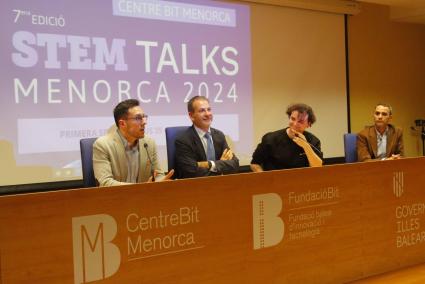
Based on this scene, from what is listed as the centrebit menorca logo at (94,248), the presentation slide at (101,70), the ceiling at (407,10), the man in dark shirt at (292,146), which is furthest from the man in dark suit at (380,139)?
the centrebit menorca logo at (94,248)

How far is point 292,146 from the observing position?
333 cm

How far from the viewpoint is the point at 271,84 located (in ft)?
17.9

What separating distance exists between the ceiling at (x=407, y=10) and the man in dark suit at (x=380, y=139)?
2.32 meters

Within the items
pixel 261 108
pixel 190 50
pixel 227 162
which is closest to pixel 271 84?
pixel 261 108

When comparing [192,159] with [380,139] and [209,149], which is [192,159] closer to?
[209,149]

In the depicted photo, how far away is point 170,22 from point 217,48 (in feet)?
1.83

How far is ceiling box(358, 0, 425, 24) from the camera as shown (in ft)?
19.4

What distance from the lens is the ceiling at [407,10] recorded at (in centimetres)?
592

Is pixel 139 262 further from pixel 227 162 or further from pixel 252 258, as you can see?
pixel 227 162

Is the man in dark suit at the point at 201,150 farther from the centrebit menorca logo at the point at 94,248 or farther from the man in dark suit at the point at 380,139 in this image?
the centrebit menorca logo at the point at 94,248

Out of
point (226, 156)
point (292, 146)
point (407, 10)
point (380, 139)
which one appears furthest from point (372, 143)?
point (407, 10)

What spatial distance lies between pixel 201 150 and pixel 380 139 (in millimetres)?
1671

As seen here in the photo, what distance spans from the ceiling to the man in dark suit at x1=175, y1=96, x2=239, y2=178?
352 cm

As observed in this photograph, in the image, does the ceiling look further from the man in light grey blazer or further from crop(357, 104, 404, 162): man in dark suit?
the man in light grey blazer
